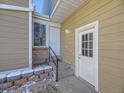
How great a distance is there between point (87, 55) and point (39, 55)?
2690mm

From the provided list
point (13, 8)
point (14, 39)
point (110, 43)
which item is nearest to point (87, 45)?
point (110, 43)

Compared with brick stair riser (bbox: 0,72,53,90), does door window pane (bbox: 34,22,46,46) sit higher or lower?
higher

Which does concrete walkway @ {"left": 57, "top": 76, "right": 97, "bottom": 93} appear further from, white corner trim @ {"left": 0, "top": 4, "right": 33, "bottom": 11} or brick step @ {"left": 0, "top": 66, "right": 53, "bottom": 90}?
white corner trim @ {"left": 0, "top": 4, "right": 33, "bottom": 11}

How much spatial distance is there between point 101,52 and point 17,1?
11.6 feet

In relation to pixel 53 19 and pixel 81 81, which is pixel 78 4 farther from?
pixel 81 81

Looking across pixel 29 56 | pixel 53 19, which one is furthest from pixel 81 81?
pixel 53 19

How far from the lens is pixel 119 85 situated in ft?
7.39

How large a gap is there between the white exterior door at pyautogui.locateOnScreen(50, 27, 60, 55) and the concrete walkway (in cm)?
266

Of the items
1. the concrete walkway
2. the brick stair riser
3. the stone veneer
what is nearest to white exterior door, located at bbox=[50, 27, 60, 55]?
the stone veneer

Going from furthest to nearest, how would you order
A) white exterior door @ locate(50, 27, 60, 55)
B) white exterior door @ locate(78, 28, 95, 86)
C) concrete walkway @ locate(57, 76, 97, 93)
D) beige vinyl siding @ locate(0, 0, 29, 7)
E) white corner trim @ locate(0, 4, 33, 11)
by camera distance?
white exterior door @ locate(50, 27, 60, 55) → beige vinyl siding @ locate(0, 0, 29, 7) → white corner trim @ locate(0, 4, 33, 11) → white exterior door @ locate(78, 28, 95, 86) → concrete walkway @ locate(57, 76, 97, 93)

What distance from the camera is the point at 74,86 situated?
134 inches

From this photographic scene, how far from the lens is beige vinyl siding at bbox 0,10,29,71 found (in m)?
3.56

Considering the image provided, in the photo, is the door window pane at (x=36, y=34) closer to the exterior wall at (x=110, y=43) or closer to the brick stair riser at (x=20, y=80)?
the brick stair riser at (x=20, y=80)

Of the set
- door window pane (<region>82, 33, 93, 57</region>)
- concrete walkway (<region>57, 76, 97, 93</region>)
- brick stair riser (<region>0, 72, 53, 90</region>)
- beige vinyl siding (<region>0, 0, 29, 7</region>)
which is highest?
beige vinyl siding (<region>0, 0, 29, 7</region>)
